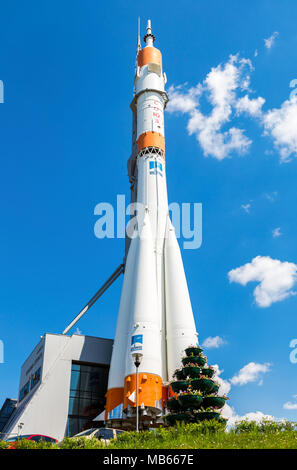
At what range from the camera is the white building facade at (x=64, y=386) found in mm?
30688

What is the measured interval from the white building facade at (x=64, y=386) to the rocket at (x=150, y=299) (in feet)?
22.6

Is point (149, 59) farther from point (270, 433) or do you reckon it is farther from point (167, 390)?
point (270, 433)

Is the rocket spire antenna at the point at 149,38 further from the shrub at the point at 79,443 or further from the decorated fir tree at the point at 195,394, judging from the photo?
the shrub at the point at 79,443

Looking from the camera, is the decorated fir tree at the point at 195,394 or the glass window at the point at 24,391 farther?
the glass window at the point at 24,391

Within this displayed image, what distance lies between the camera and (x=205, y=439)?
12.4 metres

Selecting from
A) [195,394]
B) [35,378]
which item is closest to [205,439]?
[195,394]

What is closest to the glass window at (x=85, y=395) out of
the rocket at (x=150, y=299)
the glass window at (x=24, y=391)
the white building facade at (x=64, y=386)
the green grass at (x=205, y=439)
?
the white building facade at (x=64, y=386)

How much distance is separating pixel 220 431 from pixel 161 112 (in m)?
31.1

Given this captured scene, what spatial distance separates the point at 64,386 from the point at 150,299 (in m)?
11.1

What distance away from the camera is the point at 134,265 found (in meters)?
30.4

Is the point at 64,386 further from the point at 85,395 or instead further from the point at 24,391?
the point at 24,391

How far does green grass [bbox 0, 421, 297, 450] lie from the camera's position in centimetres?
1121

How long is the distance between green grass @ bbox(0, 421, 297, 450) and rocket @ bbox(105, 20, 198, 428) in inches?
344
